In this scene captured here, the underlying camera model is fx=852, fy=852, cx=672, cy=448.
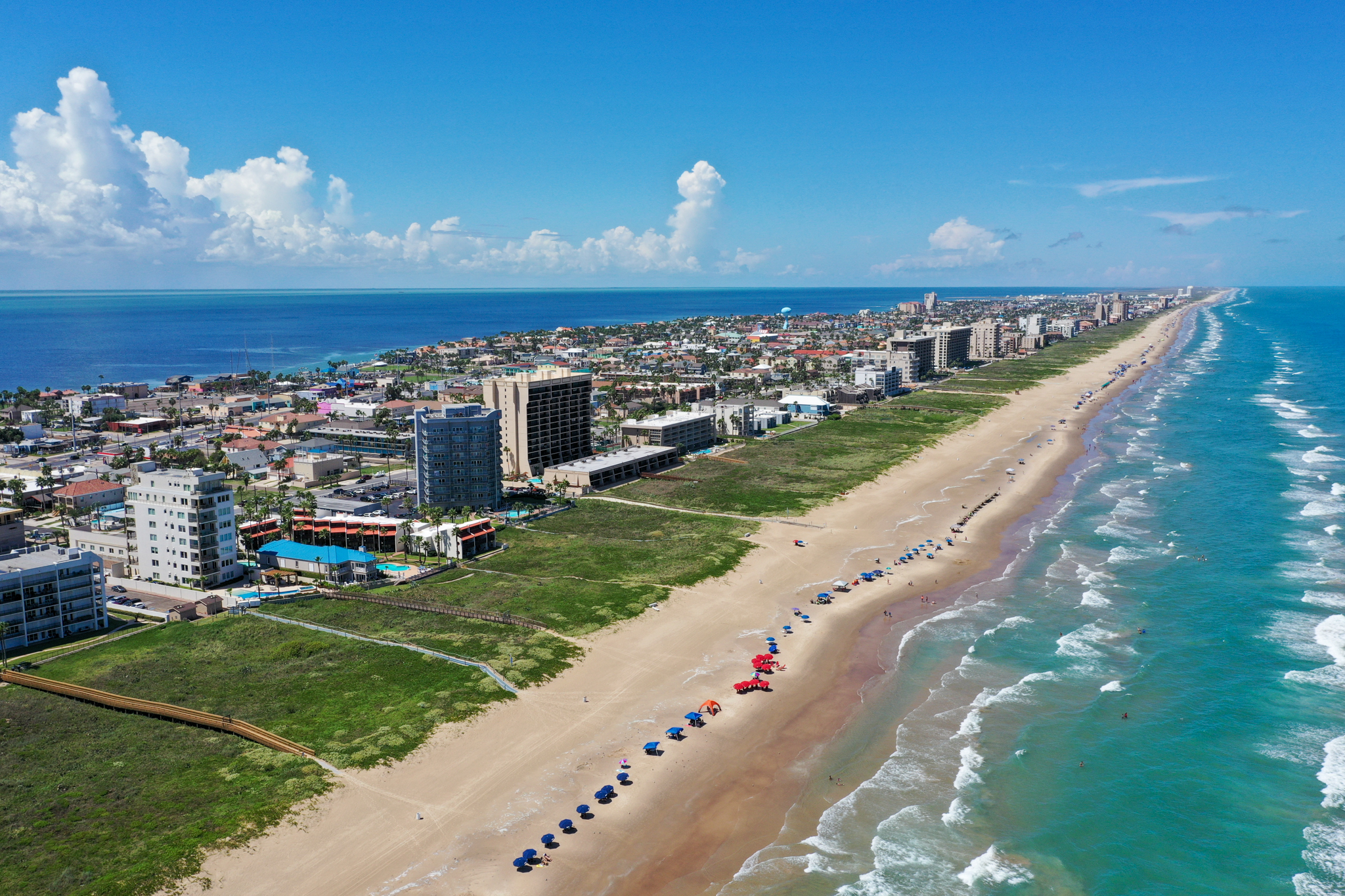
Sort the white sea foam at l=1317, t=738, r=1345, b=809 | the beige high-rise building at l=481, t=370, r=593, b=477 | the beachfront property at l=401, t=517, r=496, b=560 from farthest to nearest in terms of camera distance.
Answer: the beige high-rise building at l=481, t=370, r=593, b=477, the beachfront property at l=401, t=517, r=496, b=560, the white sea foam at l=1317, t=738, r=1345, b=809

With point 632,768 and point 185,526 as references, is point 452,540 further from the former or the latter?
point 632,768

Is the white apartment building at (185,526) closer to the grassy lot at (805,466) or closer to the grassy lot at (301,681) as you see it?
the grassy lot at (301,681)

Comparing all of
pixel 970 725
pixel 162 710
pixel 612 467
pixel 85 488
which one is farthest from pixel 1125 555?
pixel 85 488

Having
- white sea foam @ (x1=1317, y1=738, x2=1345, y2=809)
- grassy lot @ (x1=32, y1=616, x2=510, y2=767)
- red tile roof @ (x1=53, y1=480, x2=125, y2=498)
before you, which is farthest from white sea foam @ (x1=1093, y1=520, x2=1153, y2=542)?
red tile roof @ (x1=53, y1=480, x2=125, y2=498)

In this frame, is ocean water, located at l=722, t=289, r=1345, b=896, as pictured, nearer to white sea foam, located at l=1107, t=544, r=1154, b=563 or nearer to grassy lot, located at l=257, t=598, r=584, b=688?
white sea foam, located at l=1107, t=544, r=1154, b=563

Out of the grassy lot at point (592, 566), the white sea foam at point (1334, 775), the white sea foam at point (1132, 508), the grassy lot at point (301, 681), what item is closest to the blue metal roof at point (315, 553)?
the grassy lot at point (592, 566)

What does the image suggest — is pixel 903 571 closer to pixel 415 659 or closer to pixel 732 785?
pixel 732 785

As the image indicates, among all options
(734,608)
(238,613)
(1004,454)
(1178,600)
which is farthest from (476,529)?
(1004,454)
